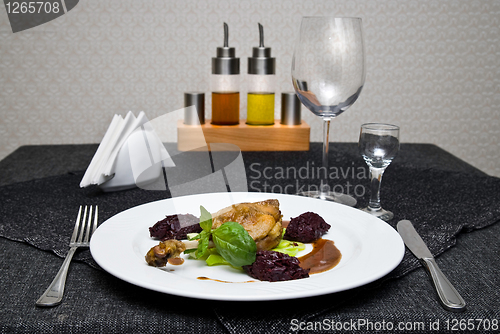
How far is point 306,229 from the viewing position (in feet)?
2.15

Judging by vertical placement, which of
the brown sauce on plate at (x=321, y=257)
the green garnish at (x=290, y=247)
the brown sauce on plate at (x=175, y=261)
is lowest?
the green garnish at (x=290, y=247)

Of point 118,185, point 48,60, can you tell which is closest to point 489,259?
point 118,185

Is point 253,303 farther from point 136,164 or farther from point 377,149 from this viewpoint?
point 136,164

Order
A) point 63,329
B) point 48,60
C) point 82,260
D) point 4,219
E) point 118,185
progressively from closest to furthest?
1. point 63,329
2. point 82,260
3. point 4,219
4. point 118,185
5. point 48,60

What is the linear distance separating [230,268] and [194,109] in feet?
2.74

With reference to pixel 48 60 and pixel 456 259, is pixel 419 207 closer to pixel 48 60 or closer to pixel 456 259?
pixel 456 259

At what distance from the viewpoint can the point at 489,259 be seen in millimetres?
628

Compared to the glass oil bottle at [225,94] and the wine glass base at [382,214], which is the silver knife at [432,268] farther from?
the glass oil bottle at [225,94]

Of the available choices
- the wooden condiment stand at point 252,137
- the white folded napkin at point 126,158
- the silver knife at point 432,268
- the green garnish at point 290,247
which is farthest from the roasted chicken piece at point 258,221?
the wooden condiment stand at point 252,137

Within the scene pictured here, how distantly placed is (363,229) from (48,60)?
1.40 m

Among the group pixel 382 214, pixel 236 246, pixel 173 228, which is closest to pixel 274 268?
pixel 236 246

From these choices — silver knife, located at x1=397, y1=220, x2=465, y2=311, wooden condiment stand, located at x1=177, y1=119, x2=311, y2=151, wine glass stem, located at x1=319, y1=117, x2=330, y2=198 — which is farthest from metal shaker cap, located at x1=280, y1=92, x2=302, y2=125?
silver knife, located at x1=397, y1=220, x2=465, y2=311

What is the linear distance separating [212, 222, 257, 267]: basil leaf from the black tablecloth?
0.05 meters

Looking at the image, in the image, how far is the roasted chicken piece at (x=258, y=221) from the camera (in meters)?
0.60
